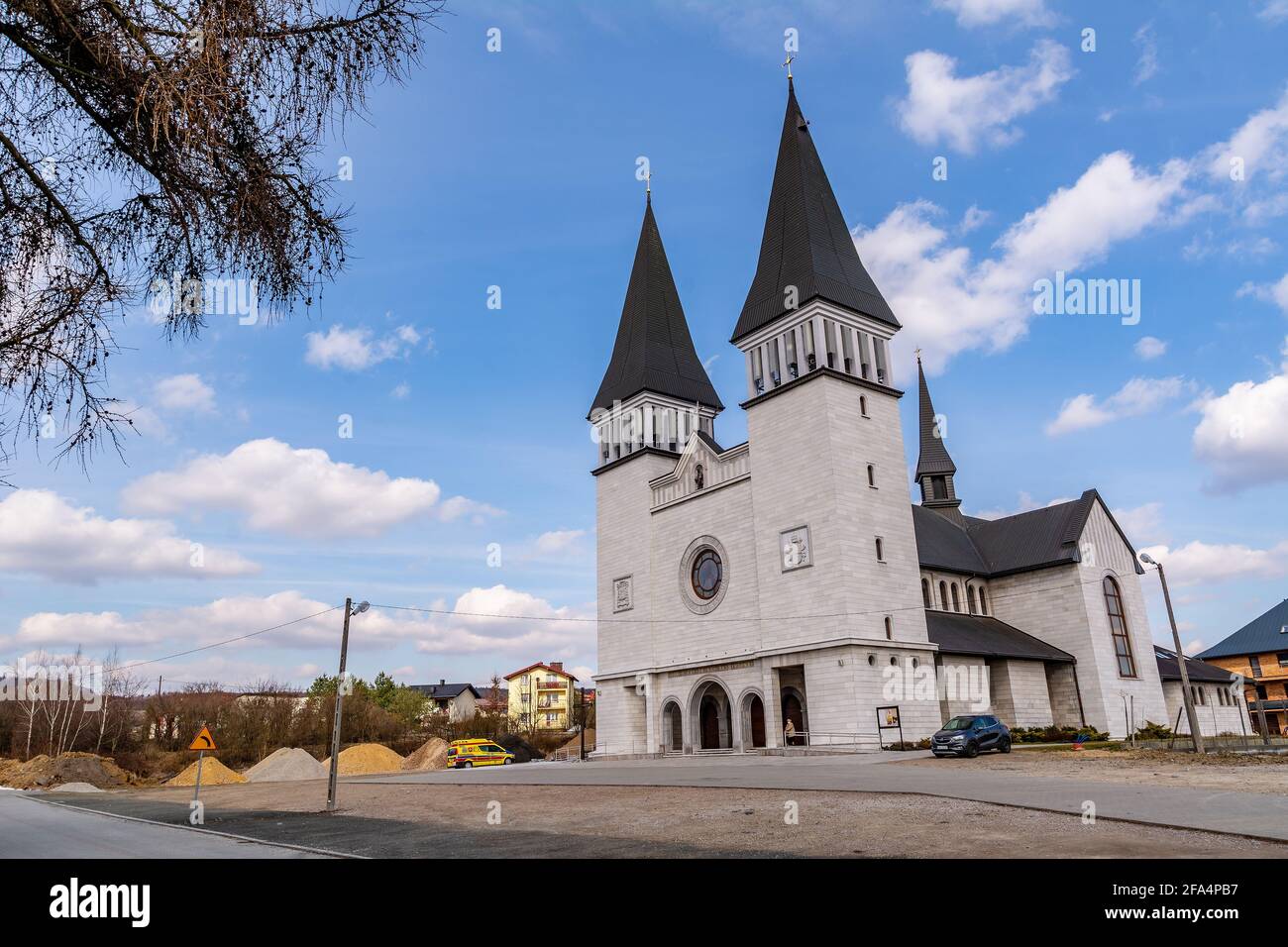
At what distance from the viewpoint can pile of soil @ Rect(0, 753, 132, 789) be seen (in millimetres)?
44844

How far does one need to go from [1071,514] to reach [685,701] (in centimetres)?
2460

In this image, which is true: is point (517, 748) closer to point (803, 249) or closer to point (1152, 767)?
point (803, 249)

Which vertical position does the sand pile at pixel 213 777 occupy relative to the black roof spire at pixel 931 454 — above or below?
below

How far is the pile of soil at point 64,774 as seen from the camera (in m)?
44.8

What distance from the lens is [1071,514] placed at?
4784 cm

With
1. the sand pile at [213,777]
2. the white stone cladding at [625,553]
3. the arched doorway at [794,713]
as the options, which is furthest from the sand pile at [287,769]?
the arched doorway at [794,713]

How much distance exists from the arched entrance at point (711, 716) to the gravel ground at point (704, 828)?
19.3m

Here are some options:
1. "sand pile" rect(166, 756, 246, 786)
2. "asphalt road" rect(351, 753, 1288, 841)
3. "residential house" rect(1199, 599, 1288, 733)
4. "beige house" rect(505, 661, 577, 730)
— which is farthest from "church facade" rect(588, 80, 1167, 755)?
"beige house" rect(505, 661, 577, 730)

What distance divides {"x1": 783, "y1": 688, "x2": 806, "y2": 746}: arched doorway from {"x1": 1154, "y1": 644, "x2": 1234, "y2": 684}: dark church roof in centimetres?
2441

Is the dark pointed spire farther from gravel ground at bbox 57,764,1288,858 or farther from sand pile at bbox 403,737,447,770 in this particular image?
gravel ground at bbox 57,764,1288,858

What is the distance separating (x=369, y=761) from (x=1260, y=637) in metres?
73.9

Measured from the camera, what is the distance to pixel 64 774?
147 ft

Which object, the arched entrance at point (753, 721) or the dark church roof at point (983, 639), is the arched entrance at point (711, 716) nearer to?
the arched entrance at point (753, 721)
